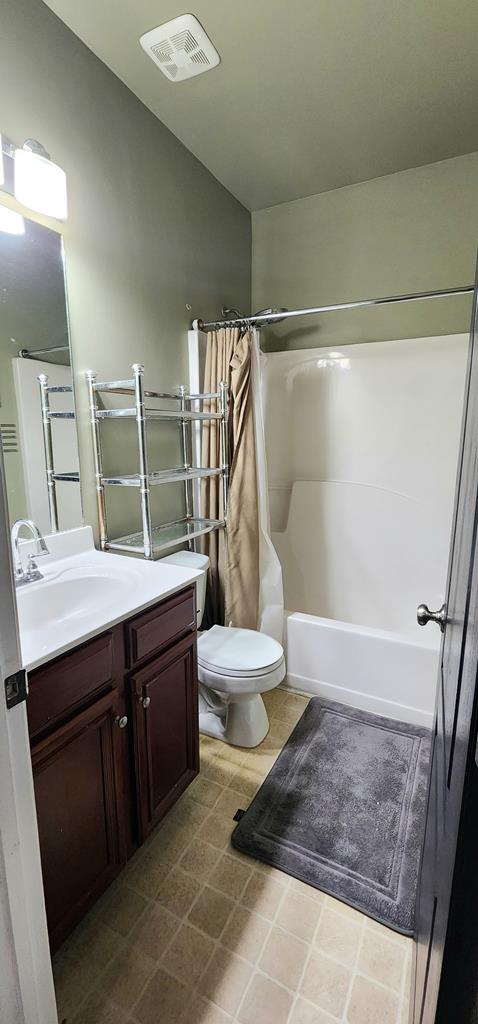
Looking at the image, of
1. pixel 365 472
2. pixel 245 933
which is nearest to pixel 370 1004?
pixel 245 933

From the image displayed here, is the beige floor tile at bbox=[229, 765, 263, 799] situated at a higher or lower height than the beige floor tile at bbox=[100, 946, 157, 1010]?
higher

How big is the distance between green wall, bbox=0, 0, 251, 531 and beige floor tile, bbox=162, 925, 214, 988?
1.28 m

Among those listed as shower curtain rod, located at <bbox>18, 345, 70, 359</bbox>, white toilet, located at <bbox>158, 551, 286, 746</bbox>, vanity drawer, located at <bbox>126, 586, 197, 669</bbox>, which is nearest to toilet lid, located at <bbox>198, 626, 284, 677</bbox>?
white toilet, located at <bbox>158, 551, 286, 746</bbox>

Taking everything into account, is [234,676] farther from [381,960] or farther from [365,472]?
[365,472]

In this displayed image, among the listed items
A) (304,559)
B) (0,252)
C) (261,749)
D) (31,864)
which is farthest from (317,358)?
(31,864)

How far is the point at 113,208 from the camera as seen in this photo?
1640mm

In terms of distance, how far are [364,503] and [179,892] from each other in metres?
1.90

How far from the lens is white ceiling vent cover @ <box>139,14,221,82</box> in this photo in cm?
143

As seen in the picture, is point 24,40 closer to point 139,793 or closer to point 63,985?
point 139,793

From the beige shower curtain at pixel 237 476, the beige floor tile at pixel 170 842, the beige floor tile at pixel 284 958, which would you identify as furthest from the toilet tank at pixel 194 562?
the beige floor tile at pixel 284 958

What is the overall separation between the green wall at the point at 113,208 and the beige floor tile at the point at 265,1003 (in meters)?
1.41

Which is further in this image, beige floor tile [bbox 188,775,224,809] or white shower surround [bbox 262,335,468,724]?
white shower surround [bbox 262,335,468,724]

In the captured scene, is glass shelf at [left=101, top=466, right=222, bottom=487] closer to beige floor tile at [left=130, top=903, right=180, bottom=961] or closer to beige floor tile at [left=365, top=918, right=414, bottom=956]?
beige floor tile at [left=130, top=903, right=180, bottom=961]

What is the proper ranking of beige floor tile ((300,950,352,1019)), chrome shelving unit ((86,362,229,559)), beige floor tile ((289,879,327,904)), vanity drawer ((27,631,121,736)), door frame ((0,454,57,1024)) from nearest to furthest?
door frame ((0,454,57,1024)) < vanity drawer ((27,631,121,736)) < beige floor tile ((300,950,352,1019)) < beige floor tile ((289,879,327,904)) < chrome shelving unit ((86,362,229,559))
